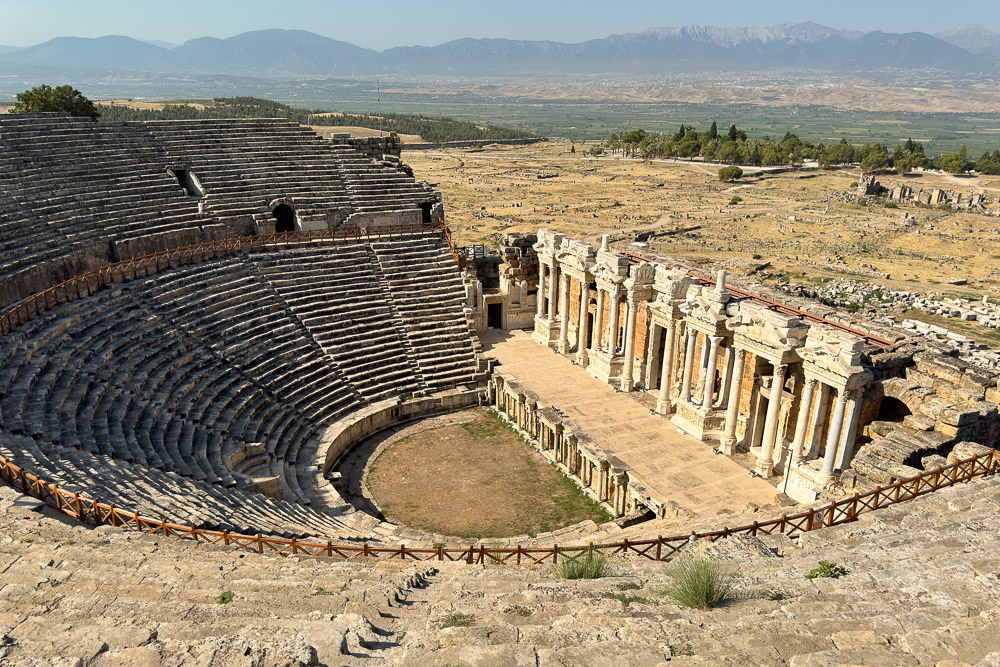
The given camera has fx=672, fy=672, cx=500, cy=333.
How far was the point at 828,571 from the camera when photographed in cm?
1074

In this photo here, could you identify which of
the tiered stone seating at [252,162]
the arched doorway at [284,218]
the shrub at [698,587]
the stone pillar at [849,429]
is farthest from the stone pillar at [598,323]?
the shrub at [698,587]

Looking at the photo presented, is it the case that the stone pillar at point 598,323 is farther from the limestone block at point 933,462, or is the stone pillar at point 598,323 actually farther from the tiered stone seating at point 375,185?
the limestone block at point 933,462

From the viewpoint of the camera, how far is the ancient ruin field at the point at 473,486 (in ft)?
65.4

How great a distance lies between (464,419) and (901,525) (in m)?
16.2

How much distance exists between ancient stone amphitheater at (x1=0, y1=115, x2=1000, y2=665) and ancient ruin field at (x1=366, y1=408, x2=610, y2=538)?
92 cm

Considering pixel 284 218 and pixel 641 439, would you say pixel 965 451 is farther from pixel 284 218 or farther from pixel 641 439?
pixel 284 218

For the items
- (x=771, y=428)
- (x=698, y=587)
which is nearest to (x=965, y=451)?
(x=771, y=428)

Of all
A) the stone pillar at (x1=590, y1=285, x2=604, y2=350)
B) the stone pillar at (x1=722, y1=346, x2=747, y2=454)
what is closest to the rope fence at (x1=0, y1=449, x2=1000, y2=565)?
the stone pillar at (x1=722, y1=346, x2=747, y2=454)

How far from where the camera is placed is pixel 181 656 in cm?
761

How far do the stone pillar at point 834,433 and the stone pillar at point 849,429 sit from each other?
0.12 meters

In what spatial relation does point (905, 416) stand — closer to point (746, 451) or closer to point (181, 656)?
point (746, 451)

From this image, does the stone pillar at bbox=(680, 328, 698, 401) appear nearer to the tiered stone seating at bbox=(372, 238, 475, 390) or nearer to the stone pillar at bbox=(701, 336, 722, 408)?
the stone pillar at bbox=(701, 336, 722, 408)

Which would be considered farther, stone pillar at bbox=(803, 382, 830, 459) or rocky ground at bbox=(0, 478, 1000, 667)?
stone pillar at bbox=(803, 382, 830, 459)

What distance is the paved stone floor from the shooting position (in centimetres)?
1980
